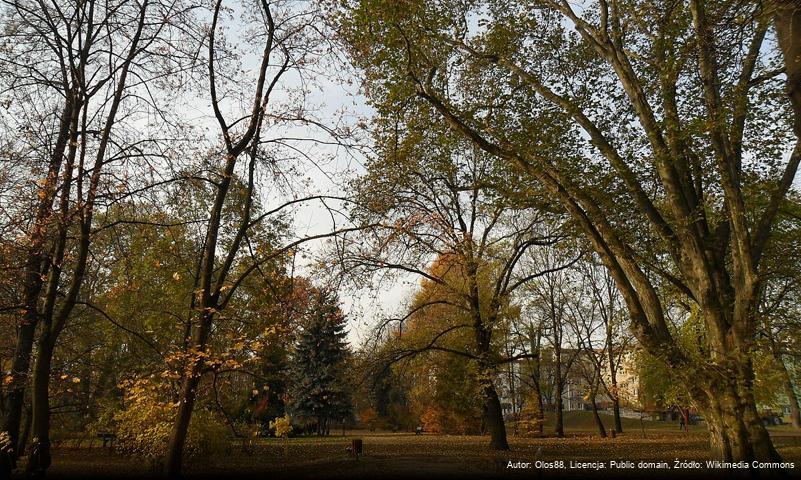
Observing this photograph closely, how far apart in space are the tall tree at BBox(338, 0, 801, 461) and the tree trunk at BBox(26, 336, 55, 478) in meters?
6.76

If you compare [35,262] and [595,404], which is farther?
[595,404]

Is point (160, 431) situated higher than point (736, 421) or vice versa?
point (736, 421)

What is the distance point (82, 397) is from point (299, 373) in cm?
1959

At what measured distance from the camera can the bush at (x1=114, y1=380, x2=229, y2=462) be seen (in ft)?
40.6

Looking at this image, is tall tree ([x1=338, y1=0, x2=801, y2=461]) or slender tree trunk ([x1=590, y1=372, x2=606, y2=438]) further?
slender tree trunk ([x1=590, y1=372, x2=606, y2=438])

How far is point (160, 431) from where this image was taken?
12336mm

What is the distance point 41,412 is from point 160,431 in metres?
5.24

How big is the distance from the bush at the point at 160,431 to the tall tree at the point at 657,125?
30.7ft

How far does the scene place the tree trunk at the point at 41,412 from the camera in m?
Answer: 7.52

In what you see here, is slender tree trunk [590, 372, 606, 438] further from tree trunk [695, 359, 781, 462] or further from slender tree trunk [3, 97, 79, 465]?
slender tree trunk [3, 97, 79, 465]

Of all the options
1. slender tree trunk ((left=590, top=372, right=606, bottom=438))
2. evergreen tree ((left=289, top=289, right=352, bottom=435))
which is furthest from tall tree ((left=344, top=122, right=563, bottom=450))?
evergreen tree ((left=289, top=289, right=352, bottom=435))

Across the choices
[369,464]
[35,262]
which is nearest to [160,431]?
[369,464]

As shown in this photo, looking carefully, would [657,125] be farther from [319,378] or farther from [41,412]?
[319,378]

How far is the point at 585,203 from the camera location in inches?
344
